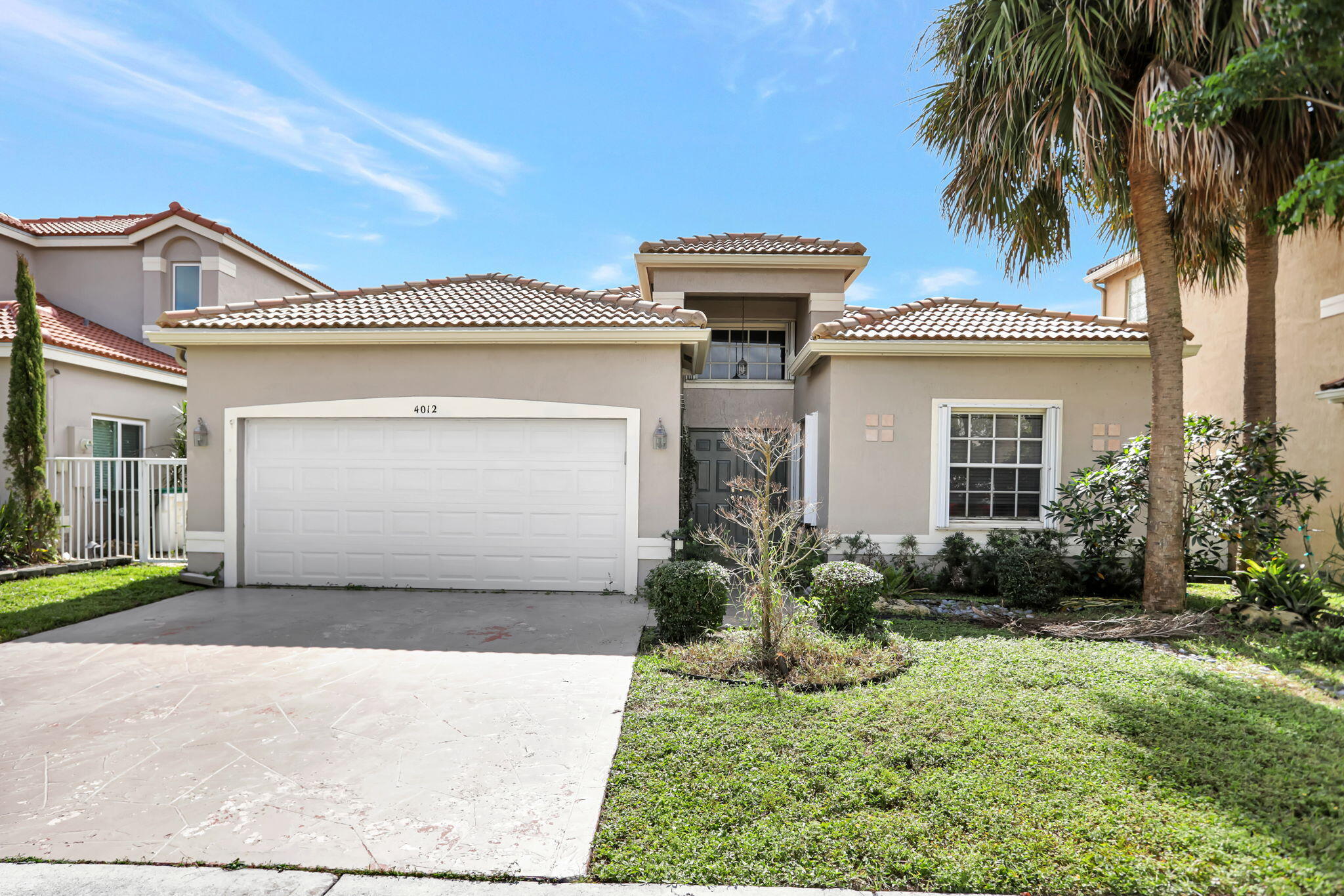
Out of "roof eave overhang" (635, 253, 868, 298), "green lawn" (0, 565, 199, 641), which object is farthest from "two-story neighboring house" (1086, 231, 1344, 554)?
"green lawn" (0, 565, 199, 641)

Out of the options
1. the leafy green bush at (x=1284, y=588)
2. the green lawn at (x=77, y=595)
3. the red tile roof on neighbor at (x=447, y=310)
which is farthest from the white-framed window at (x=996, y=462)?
the green lawn at (x=77, y=595)

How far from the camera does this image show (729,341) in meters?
14.1

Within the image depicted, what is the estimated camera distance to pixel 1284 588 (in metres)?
7.30

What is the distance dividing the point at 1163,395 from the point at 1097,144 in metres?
2.99

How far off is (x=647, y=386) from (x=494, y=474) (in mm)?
2603

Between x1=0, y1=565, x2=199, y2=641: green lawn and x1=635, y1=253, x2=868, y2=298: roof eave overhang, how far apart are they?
9.81 meters

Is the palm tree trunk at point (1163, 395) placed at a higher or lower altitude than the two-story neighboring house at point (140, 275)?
lower

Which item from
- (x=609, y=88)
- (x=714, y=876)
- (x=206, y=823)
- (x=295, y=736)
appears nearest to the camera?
(x=714, y=876)

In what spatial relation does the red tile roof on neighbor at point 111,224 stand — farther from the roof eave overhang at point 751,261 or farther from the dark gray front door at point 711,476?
the dark gray front door at point 711,476

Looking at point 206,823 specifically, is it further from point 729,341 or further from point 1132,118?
point 729,341

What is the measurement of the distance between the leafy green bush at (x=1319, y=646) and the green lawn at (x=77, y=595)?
1303cm

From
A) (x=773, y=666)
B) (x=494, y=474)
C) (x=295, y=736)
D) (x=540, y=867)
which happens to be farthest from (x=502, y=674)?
(x=494, y=474)

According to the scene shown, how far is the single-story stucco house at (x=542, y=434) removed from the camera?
31.7 feet

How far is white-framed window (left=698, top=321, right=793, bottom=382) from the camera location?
547 inches
